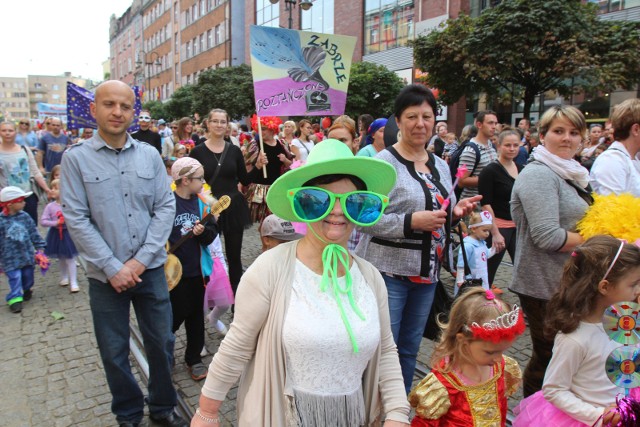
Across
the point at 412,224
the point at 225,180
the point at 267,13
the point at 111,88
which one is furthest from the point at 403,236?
the point at 267,13

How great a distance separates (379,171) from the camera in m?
1.77

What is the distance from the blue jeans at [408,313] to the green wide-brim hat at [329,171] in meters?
1.08

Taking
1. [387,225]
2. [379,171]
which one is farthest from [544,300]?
Result: [379,171]

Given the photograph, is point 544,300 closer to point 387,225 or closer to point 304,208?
point 387,225

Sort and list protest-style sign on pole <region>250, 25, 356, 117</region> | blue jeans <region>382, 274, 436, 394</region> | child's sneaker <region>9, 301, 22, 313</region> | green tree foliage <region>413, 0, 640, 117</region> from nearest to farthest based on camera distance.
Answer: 1. blue jeans <region>382, 274, 436, 394</region>
2. protest-style sign on pole <region>250, 25, 356, 117</region>
3. child's sneaker <region>9, 301, 22, 313</region>
4. green tree foliage <region>413, 0, 640, 117</region>

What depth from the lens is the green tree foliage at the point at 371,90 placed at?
20219 millimetres

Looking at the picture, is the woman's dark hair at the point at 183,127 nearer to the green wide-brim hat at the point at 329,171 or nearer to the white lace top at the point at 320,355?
the green wide-brim hat at the point at 329,171

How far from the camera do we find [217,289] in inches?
156

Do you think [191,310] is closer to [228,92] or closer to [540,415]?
[540,415]

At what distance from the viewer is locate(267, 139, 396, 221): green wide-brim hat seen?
1638mm

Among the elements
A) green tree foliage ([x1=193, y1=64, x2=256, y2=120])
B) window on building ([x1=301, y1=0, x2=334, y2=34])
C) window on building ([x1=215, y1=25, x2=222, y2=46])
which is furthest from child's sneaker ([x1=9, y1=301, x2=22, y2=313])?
window on building ([x1=215, y1=25, x2=222, y2=46])

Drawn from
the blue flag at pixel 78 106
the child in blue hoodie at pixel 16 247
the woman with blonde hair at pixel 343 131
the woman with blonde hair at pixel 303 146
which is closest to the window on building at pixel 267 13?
the blue flag at pixel 78 106

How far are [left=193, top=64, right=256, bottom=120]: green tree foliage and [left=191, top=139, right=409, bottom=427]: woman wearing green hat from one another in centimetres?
2720

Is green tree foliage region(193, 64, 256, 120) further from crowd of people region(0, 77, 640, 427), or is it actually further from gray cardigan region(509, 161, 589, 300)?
gray cardigan region(509, 161, 589, 300)
